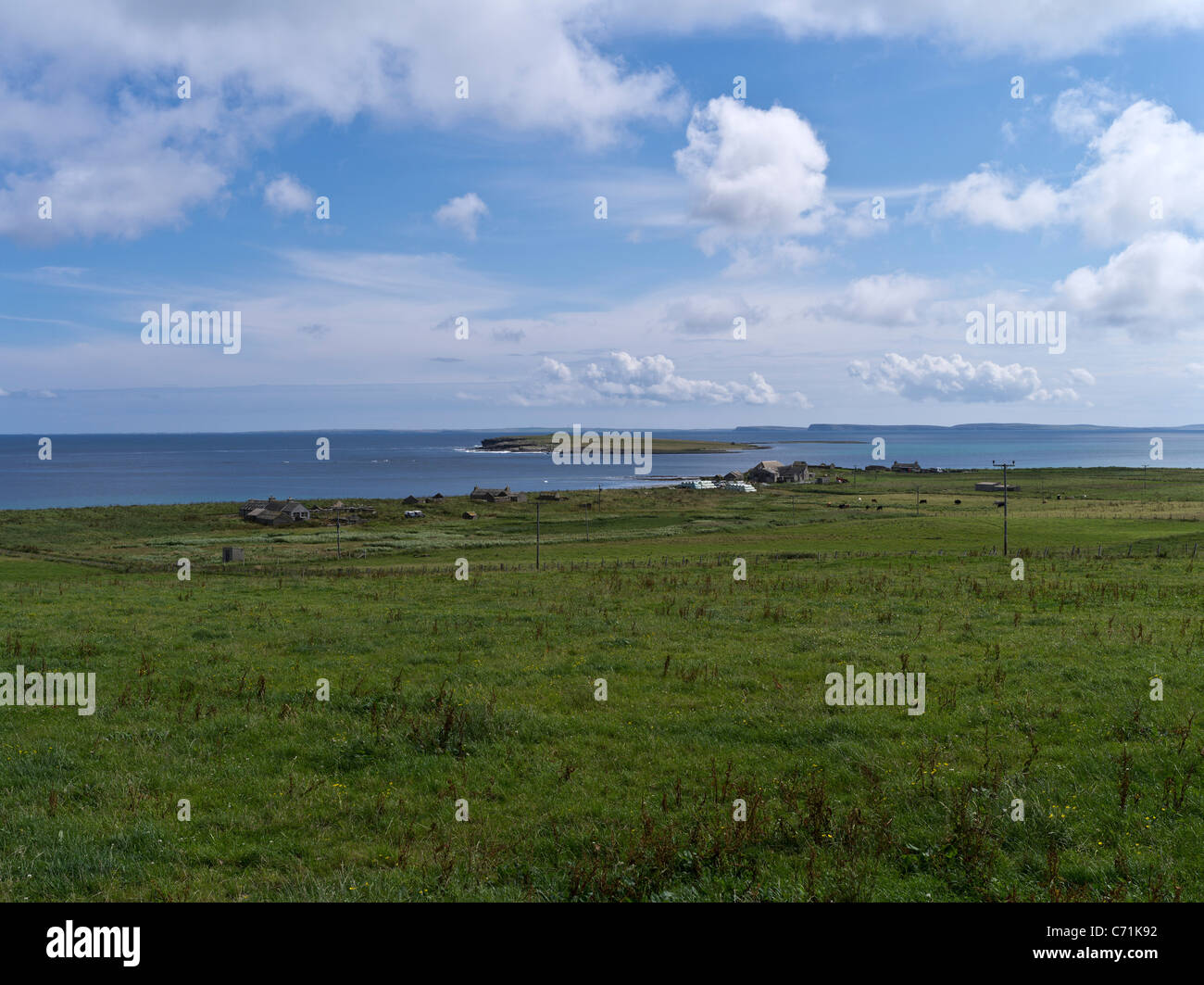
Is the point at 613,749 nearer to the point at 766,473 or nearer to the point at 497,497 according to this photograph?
the point at 497,497

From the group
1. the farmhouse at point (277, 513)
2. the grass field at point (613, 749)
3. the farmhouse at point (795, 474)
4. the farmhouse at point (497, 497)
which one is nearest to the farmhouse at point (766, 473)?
the farmhouse at point (795, 474)

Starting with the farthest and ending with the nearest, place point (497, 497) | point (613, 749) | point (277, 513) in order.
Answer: point (497, 497) → point (277, 513) → point (613, 749)

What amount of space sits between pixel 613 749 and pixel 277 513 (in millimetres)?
108091

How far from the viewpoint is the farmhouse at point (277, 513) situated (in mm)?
108875

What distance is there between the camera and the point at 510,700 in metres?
14.9

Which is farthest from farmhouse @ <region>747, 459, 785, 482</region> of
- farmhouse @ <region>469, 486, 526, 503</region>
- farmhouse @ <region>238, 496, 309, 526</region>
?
farmhouse @ <region>238, 496, 309, 526</region>

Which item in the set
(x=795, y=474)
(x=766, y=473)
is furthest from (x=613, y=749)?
(x=766, y=473)

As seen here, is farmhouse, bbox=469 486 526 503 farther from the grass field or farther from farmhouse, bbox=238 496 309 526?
the grass field

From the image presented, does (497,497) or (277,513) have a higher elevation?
(497,497)

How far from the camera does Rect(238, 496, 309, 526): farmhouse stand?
357 ft

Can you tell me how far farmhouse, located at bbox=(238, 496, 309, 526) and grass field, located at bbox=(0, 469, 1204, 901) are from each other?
3301 inches

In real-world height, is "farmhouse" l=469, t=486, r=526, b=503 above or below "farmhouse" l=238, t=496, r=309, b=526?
above

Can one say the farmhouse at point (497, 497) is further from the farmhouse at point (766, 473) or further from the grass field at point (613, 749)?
the grass field at point (613, 749)

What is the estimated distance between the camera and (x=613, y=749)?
12320 millimetres
